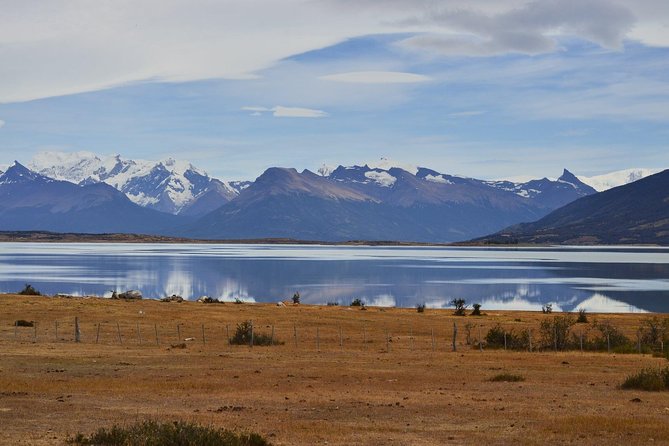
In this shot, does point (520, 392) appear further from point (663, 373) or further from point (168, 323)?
point (168, 323)

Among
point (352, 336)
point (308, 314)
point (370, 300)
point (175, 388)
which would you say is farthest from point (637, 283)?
point (175, 388)

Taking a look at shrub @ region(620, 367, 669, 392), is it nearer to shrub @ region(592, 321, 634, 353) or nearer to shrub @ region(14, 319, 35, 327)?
shrub @ region(592, 321, 634, 353)

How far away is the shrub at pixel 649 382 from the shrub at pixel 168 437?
1664cm

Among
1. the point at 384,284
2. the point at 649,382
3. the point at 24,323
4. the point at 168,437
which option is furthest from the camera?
the point at 384,284

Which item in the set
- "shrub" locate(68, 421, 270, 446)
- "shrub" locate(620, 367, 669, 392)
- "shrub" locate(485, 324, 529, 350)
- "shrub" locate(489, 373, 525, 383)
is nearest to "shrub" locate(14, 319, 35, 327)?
"shrub" locate(485, 324, 529, 350)

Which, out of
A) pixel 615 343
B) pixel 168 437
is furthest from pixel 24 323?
pixel 168 437

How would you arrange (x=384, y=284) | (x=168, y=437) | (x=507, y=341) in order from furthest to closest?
(x=384, y=284), (x=507, y=341), (x=168, y=437)

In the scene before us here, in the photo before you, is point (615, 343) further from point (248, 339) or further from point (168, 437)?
point (168, 437)

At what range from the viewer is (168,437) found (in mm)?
17969

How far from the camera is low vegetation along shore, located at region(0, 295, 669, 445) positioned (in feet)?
71.8

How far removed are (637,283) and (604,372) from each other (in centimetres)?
10654

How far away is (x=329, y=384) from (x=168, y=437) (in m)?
14.5

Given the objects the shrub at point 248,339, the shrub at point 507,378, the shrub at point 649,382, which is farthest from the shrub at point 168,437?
the shrub at point 248,339

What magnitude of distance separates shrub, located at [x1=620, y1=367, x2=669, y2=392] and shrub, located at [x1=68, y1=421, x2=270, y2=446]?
1664 cm
